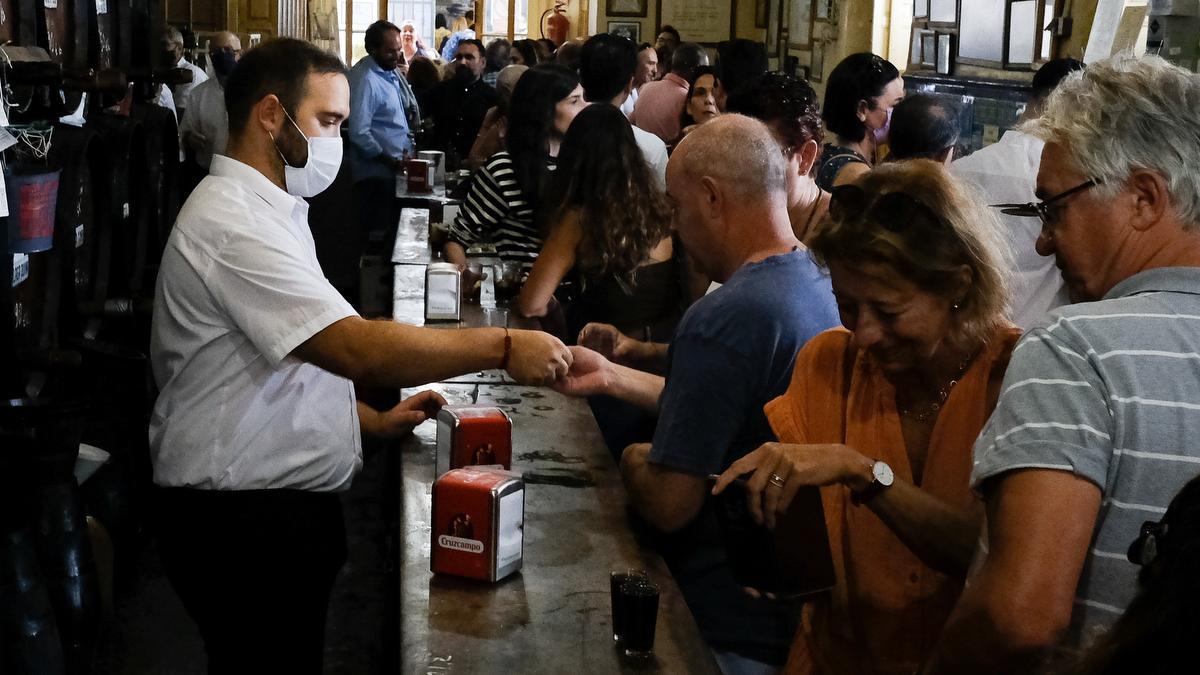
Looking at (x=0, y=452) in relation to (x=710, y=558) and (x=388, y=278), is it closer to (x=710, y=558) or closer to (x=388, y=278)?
(x=710, y=558)

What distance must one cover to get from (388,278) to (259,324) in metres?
3.25

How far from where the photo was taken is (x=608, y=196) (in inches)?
149

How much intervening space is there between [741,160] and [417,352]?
67 centimetres

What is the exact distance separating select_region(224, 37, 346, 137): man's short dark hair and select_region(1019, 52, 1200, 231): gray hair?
1510 mm

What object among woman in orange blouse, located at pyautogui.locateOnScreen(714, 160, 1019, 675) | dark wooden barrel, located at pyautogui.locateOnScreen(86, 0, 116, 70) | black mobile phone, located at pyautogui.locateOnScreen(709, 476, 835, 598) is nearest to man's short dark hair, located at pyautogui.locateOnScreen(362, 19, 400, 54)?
dark wooden barrel, located at pyautogui.locateOnScreen(86, 0, 116, 70)

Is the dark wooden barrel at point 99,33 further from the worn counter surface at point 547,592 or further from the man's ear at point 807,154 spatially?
the man's ear at point 807,154

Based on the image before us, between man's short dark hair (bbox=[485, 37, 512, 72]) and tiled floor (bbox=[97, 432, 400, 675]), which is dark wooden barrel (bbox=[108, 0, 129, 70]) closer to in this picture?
tiled floor (bbox=[97, 432, 400, 675])

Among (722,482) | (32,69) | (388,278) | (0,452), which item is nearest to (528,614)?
(722,482)

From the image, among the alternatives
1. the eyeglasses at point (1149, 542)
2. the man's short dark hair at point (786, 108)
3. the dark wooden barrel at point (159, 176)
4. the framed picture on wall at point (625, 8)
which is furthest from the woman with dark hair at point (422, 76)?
the eyeglasses at point (1149, 542)

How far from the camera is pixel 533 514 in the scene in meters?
2.45

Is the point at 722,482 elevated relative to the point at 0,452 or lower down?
elevated

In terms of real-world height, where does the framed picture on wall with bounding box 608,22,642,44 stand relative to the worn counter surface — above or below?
above

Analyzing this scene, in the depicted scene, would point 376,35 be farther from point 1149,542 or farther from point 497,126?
point 1149,542

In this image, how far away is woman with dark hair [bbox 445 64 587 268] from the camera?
15.1 ft
